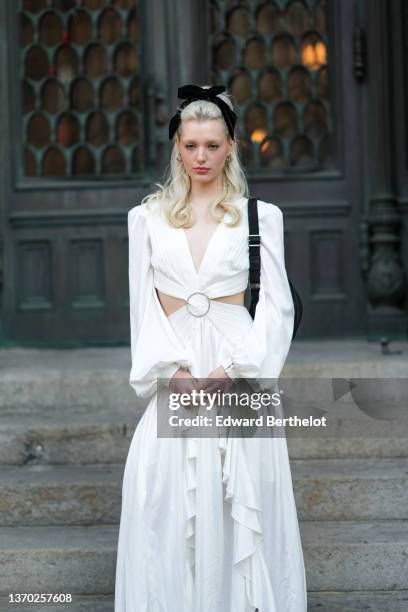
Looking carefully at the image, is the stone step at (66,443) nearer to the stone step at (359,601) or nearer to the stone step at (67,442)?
the stone step at (67,442)

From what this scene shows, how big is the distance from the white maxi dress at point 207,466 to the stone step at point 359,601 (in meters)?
0.74

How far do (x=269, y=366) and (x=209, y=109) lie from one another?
96 centimetres

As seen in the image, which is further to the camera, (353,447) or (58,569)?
(353,447)

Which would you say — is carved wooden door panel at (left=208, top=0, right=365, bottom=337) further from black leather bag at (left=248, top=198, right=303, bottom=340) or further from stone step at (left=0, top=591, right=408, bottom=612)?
black leather bag at (left=248, top=198, right=303, bottom=340)

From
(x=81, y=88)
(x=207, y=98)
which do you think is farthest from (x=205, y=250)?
(x=81, y=88)

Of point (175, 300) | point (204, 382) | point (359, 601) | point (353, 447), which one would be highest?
point (175, 300)

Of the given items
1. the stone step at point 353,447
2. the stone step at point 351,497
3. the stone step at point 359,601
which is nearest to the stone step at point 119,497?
the stone step at point 351,497

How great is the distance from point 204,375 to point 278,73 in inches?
163

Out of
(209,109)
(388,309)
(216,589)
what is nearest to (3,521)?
(216,589)

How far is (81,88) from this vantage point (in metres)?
7.71

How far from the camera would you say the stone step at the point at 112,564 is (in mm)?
4910

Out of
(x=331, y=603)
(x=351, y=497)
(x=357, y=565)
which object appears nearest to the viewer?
(x=331, y=603)

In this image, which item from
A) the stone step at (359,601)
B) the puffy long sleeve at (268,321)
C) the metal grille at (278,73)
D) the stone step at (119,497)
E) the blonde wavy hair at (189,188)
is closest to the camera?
the puffy long sleeve at (268,321)

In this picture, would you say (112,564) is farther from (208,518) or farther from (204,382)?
(204,382)
